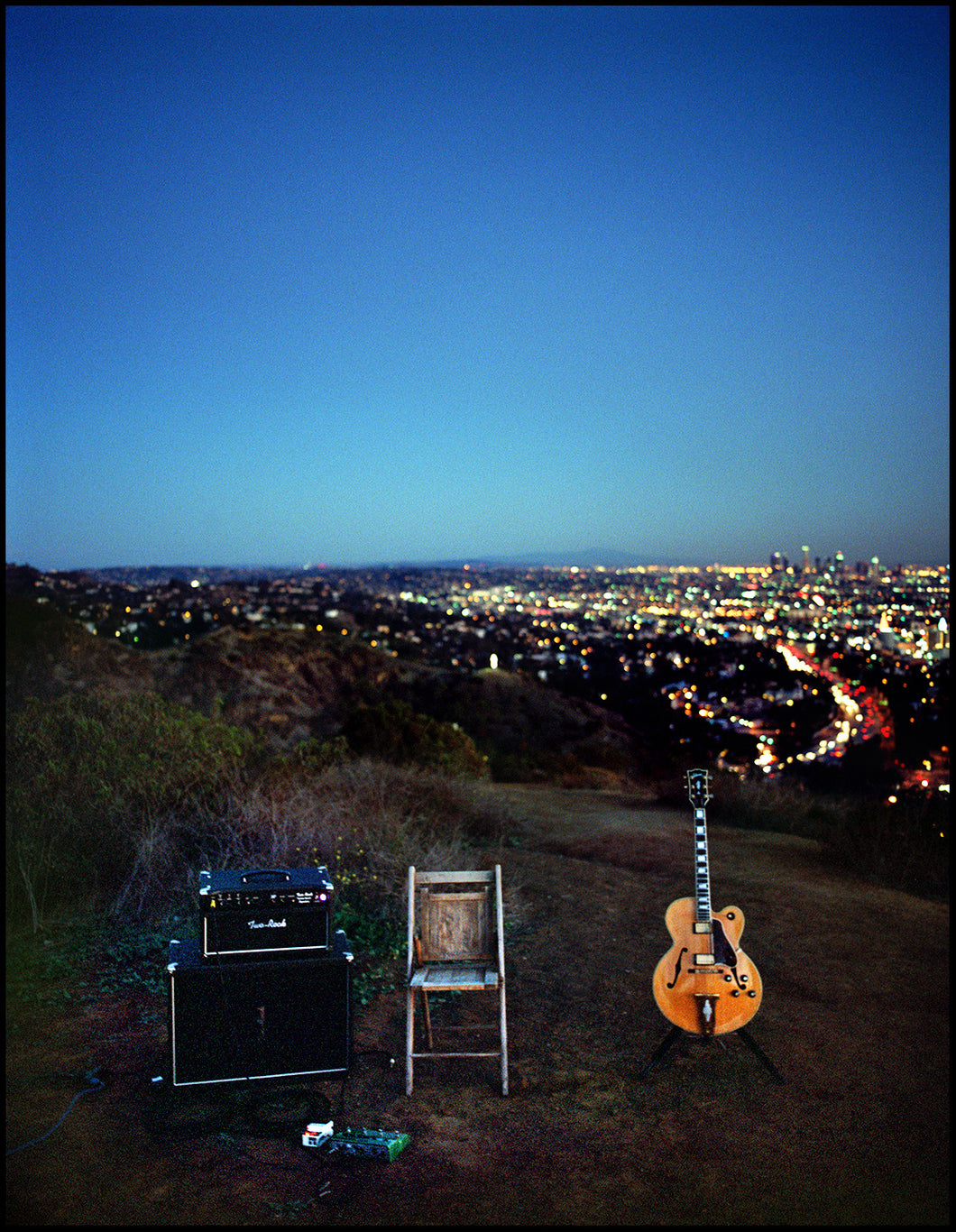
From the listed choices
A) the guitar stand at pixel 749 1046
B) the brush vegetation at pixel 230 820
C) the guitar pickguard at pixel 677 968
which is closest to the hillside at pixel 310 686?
the brush vegetation at pixel 230 820

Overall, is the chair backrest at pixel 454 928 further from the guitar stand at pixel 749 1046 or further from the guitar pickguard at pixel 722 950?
the guitar pickguard at pixel 722 950

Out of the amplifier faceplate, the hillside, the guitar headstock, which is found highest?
the guitar headstock

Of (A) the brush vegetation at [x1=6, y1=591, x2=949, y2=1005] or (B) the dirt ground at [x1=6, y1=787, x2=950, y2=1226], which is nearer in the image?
(B) the dirt ground at [x1=6, y1=787, x2=950, y2=1226]

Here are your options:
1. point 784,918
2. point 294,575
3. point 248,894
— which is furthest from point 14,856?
point 294,575

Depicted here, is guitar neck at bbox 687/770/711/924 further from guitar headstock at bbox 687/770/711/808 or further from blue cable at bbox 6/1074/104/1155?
blue cable at bbox 6/1074/104/1155

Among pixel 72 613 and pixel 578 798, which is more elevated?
pixel 72 613

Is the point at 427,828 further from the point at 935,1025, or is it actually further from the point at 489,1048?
the point at 935,1025

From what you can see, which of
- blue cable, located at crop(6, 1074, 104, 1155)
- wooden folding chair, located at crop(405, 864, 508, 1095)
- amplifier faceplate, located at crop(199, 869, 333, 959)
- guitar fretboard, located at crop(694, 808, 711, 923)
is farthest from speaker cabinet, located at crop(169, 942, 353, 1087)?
guitar fretboard, located at crop(694, 808, 711, 923)
